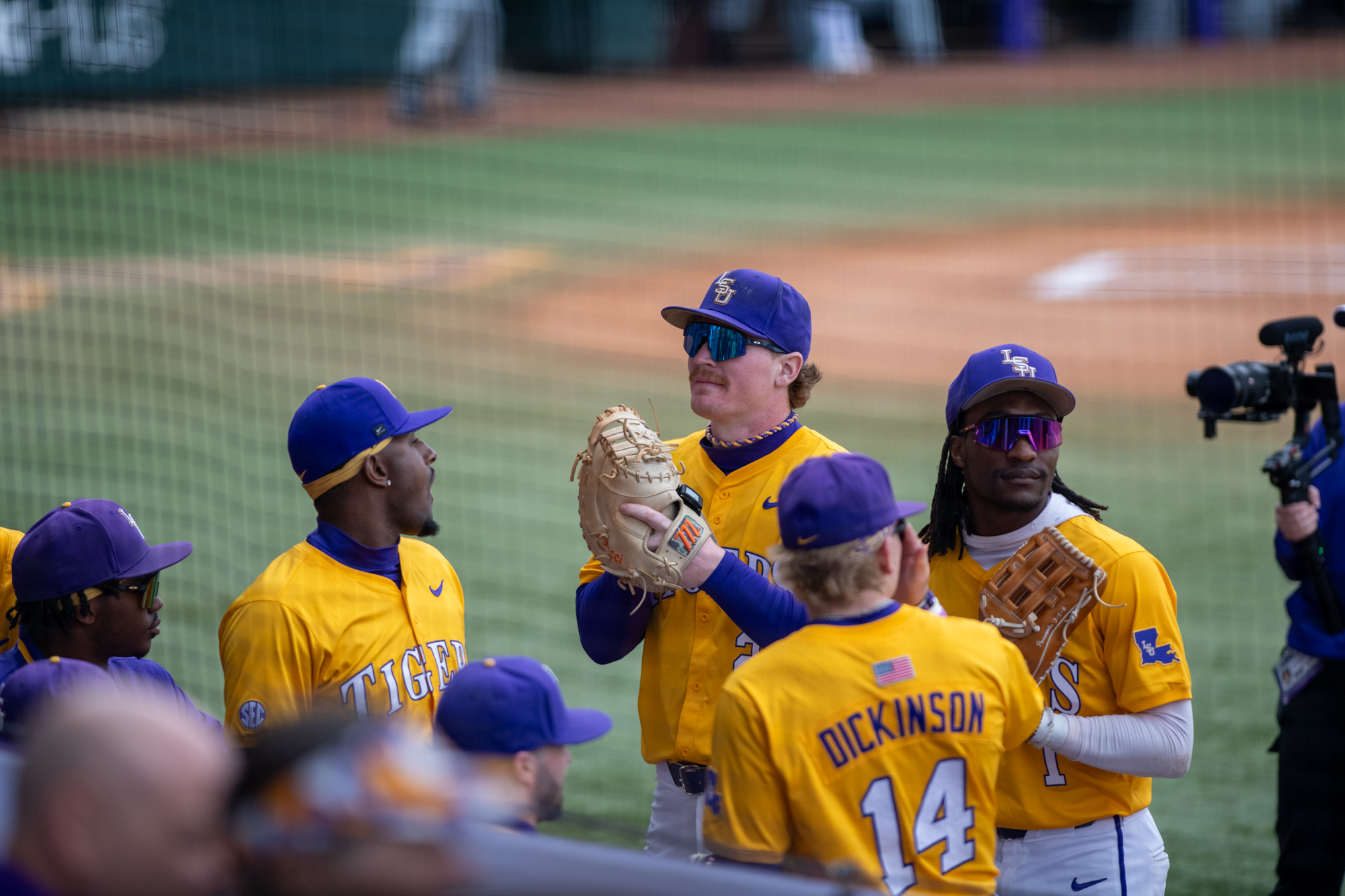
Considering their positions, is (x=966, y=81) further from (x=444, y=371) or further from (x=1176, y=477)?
(x=1176, y=477)

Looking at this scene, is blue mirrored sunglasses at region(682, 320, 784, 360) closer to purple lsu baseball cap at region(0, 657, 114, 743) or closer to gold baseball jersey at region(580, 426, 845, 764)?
gold baseball jersey at region(580, 426, 845, 764)

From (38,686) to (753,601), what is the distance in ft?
3.73

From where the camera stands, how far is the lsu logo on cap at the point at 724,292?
2547 mm

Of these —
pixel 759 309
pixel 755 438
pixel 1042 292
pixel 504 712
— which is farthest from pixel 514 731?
pixel 1042 292

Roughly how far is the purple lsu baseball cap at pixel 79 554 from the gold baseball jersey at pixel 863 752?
4.18 ft

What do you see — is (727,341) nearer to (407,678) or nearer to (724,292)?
(724,292)

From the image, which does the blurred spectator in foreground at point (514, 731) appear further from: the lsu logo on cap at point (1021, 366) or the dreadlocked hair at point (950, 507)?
the lsu logo on cap at point (1021, 366)

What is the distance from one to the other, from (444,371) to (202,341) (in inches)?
85.3

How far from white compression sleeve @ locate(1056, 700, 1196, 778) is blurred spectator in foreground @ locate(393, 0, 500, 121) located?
15.6 m

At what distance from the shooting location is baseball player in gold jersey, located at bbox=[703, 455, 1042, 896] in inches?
72.6

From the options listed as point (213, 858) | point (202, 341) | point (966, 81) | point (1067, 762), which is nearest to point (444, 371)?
point (202, 341)

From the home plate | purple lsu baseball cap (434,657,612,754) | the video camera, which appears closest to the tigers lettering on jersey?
purple lsu baseball cap (434,657,612,754)

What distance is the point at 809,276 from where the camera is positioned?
13.2m

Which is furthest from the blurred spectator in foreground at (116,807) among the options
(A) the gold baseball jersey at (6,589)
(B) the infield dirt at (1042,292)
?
(B) the infield dirt at (1042,292)
